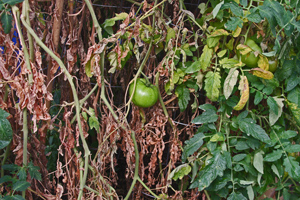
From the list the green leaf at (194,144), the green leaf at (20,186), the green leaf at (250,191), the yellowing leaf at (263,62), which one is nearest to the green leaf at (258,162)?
the green leaf at (250,191)

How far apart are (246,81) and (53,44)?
779 millimetres

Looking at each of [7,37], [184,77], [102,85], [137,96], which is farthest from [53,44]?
[184,77]

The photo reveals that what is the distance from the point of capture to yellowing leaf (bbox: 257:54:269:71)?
3.28 feet

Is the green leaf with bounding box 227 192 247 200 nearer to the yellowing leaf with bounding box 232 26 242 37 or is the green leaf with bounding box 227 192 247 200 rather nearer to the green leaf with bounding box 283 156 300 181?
the green leaf with bounding box 283 156 300 181

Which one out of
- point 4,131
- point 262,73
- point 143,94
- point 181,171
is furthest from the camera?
point 181,171

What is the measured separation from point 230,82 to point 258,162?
1.12 ft

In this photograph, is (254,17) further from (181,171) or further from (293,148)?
(181,171)

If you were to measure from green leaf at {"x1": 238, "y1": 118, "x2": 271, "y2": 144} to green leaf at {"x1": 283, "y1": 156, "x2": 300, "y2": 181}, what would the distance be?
0.10 metres

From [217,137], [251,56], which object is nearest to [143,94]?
[217,137]

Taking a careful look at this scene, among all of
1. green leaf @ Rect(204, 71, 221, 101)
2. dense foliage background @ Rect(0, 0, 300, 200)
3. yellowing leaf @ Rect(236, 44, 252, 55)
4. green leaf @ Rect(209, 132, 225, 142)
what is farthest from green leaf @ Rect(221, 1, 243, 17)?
green leaf @ Rect(209, 132, 225, 142)

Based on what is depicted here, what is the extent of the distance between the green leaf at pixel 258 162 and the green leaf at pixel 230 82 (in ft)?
0.92

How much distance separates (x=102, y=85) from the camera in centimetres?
105

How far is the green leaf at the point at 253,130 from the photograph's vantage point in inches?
39.4

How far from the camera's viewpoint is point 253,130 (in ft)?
3.35
